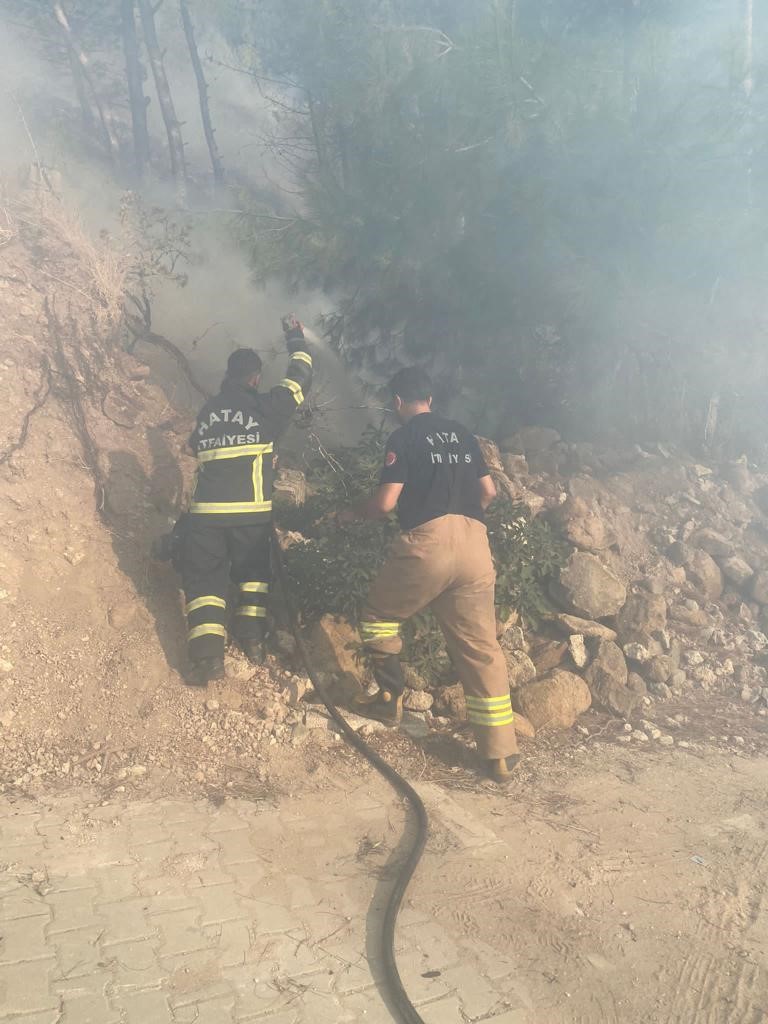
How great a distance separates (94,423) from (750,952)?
4.69 meters

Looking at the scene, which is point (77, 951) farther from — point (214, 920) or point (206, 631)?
point (206, 631)

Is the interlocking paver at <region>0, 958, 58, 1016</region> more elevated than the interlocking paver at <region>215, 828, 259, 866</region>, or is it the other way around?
the interlocking paver at <region>0, 958, 58, 1016</region>

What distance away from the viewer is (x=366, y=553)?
463cm

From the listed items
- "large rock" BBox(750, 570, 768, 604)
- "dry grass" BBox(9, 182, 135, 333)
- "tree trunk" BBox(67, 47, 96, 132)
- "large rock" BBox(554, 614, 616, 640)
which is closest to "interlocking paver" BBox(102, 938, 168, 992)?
"large rock" BBox(554, 614, 616, 640)

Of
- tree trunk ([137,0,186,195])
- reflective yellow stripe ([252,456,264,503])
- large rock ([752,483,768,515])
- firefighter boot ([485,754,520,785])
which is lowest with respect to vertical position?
firefighter boot ([485,754,520,785])

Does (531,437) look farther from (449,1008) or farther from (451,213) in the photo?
(449,1008)

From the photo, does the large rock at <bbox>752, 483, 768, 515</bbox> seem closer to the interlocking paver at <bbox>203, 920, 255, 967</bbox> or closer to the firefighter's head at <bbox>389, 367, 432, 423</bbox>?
the firefighter's head at <bbox>389, 367, 432, 423</bbox>

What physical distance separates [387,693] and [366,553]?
0.86 m

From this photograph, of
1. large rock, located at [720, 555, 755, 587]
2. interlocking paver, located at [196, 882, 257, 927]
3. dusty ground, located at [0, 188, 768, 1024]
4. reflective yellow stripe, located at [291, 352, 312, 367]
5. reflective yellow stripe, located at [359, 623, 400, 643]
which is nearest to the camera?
dusty ground, located at [0, 188, 768, 1024]

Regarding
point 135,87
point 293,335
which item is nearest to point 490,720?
point 293,335

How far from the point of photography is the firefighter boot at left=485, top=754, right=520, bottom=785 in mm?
3807

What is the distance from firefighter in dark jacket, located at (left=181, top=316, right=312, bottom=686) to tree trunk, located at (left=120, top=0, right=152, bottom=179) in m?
9.77

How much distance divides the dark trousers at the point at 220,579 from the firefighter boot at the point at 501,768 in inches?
58.5

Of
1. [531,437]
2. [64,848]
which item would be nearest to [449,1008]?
[64,848]
